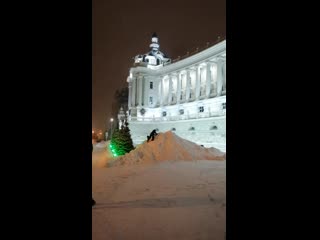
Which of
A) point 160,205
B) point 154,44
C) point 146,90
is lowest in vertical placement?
point 160,205

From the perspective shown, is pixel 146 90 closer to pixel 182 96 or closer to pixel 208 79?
pixel 182 96

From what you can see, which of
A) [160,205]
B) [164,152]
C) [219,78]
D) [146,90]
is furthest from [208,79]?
[160,205]

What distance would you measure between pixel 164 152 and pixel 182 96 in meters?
39.7

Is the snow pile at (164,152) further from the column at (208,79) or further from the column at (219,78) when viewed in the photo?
the column at (208,79)

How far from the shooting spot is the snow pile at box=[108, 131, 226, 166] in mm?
18078

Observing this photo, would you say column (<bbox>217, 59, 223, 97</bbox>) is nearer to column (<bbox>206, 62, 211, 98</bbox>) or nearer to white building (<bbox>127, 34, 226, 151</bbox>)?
white building (<bbox>127, 34, 226, 151</bbox>)

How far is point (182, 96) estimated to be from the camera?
57281 mm

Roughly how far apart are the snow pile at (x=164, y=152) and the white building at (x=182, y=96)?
1255 centimetres

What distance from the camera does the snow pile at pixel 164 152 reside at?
59.3 feet
